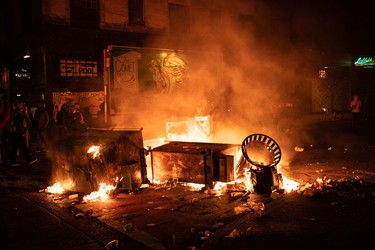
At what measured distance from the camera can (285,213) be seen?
509 cm

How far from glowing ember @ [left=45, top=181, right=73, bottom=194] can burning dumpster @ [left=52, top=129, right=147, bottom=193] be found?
0.34 ft

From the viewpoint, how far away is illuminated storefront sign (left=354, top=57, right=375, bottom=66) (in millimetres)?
28703

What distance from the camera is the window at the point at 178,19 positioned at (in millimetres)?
17531

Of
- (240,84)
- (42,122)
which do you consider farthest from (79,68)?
(240,84)

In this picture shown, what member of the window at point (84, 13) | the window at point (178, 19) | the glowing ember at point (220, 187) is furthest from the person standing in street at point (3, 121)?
the window at point (178, 19)

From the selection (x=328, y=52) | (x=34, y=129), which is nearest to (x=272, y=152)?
(x=34, y=129)

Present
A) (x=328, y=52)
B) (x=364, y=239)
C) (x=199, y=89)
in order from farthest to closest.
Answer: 1. (x=328, y=52)
2. (x=199, y=89)
3. (x=364, y=239)

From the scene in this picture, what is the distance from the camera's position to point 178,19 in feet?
58.2

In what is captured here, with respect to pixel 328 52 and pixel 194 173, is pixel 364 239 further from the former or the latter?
pixel 328 52

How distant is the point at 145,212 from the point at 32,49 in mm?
11624

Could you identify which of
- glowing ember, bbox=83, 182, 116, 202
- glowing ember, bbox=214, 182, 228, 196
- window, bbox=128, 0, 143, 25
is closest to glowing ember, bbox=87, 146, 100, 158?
glowing ember, bbox=83, 182, 116, 202

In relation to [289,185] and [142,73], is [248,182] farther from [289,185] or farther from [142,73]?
[142,73]

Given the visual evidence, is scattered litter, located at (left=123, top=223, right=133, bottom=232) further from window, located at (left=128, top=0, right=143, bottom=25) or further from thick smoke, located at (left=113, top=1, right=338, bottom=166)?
window, located at (left=128, top=0, right=143, bottom=25)

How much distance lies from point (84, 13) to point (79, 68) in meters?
2.33
